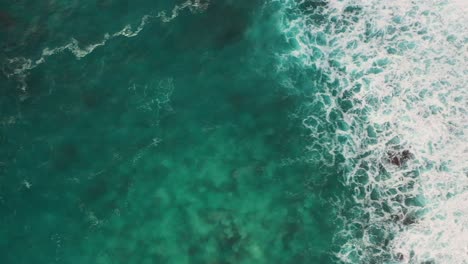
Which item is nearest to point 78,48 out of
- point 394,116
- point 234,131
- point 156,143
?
point 156,143

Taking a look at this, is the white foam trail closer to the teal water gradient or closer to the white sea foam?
the teal water gradient

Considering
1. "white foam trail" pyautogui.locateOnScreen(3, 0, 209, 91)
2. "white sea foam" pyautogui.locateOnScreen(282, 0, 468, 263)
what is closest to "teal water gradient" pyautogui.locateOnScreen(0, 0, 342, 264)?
"white foam trail" pyautogui.locateOnScreen(3, 0, 209, 91)

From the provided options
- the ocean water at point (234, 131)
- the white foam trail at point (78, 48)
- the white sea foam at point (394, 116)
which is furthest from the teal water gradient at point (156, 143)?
the white sea foam at point (394, 116)

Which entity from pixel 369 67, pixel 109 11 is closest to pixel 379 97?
pixel 369 67

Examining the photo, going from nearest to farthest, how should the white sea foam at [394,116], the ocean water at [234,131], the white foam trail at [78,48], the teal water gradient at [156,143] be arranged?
the white sea foam at [394,116]
the ocean water at [234,131]
the teal water gradient at [156,143]
the white foam trail at [78,48]

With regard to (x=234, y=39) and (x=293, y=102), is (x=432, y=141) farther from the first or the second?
(x=234, y=39)

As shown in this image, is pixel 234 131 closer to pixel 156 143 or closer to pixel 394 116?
pixel 156 143

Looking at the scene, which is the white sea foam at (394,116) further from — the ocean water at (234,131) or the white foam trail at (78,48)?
the white foam trail at (78,48)
